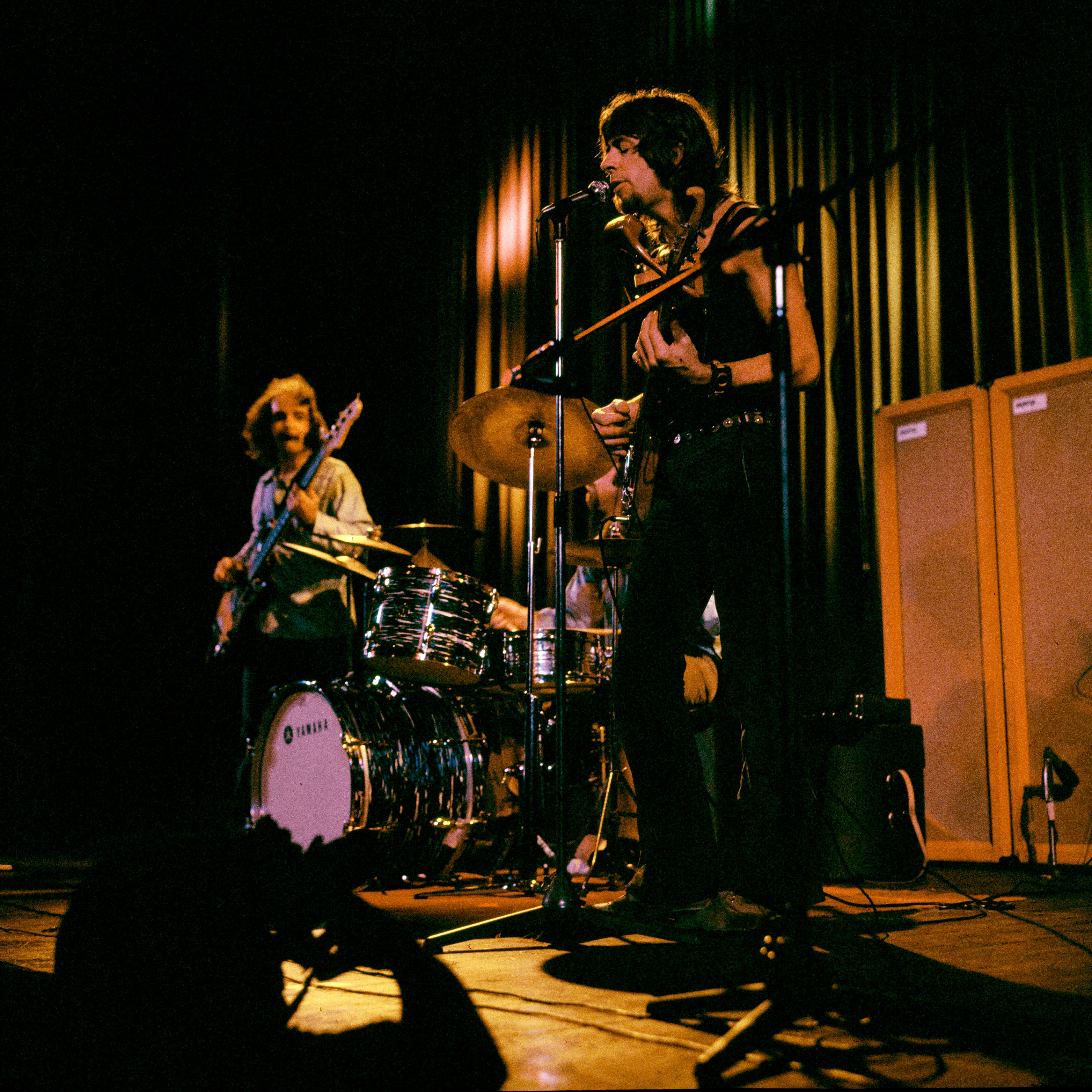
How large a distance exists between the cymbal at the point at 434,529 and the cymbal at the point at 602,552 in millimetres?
492

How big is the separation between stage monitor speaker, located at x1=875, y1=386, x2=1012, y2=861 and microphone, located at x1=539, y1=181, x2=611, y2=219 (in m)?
2.75

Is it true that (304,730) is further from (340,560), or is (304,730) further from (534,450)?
(534,450)

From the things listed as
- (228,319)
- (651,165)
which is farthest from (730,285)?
(228,319)

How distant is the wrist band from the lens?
192 centimetres

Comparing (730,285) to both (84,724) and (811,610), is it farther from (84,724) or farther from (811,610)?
(84,724)

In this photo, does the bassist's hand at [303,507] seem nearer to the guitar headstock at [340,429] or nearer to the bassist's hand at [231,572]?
the guitar headstock at [340,429]

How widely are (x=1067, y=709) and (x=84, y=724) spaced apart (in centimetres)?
519

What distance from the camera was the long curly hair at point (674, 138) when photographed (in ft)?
7.22

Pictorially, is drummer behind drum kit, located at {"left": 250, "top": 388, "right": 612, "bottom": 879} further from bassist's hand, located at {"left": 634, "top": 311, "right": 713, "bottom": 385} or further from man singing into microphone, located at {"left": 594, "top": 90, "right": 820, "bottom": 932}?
bassist's hand, located at {"left": 634, "top": 311, "right": 713, "bottom": 385}

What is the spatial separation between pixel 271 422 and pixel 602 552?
7.34 ft

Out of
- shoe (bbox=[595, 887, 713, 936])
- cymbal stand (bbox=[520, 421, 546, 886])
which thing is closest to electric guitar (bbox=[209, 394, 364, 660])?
cymbal stand (bbox=[520, 421, 546, 886])

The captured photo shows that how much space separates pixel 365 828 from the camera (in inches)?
125

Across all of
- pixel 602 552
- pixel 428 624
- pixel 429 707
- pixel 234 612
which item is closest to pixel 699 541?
pixel 602 552

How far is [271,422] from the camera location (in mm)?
4348
